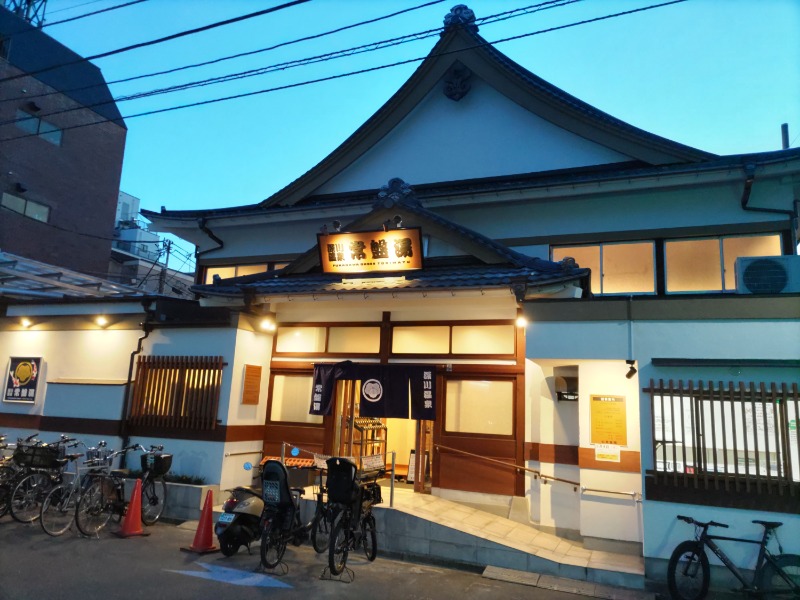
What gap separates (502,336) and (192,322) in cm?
703

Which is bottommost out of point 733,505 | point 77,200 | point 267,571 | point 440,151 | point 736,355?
point 267,571

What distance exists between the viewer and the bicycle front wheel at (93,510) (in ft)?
31.2

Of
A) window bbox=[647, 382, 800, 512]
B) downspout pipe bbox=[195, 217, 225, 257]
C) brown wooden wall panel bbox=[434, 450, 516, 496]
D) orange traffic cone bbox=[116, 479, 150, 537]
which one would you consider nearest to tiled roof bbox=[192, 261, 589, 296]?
window bbox=[647, 382, 800, 512]

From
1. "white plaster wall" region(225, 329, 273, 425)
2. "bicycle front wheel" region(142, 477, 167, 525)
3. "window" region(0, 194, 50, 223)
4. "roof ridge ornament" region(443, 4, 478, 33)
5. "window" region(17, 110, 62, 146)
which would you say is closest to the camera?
"bicycle front wheel" region(142, 477, 167, 525)

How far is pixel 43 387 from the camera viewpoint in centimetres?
1420

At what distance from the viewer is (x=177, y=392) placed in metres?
12.4

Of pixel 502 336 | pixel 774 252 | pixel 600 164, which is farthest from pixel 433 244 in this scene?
pixel 774 252

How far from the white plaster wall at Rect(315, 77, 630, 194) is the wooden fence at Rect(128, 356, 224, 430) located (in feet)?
19.9

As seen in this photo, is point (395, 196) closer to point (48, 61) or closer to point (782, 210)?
point (782, 210)

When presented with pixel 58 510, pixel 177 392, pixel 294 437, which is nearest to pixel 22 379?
pixel 177 392

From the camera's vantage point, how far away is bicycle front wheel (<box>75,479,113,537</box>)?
9516 millimetres

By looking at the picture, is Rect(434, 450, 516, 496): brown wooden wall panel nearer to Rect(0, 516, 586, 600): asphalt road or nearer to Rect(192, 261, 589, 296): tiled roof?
Rect(0, 516, 586, 600): asphalt road

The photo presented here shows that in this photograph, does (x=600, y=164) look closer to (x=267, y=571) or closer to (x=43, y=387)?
(x=267, y=571)

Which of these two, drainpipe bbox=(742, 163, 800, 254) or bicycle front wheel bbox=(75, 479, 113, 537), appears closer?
bicycle front wheel bbox=(75, 479, 113, 537)
